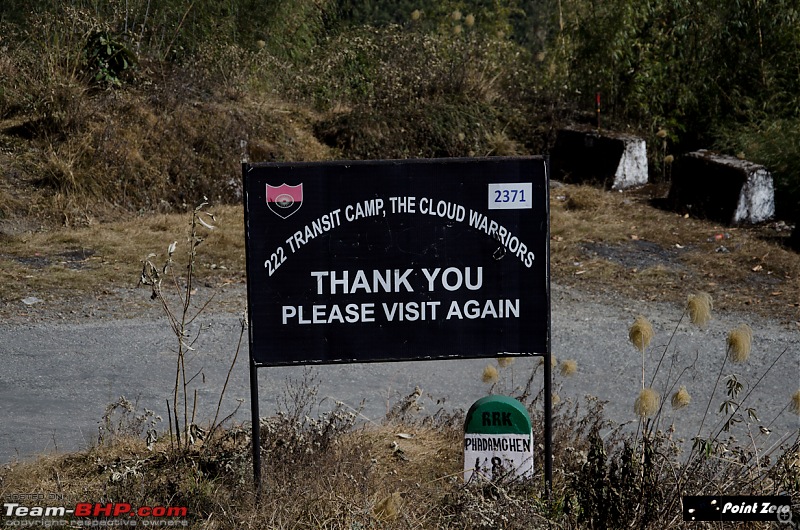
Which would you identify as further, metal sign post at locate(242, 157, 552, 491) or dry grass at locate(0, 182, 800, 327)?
dry grass at locate(0, 182, 800, 327)

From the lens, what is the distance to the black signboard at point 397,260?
4.16 meters

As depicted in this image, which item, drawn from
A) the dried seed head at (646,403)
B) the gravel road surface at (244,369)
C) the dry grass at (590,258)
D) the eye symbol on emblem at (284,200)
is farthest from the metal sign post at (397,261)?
the dry grass at (590,258)

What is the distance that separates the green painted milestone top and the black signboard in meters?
0.22

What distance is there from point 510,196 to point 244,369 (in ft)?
9.53

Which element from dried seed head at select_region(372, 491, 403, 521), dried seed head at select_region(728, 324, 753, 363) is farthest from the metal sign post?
dried seed head at select_region(728, 324, 753, 363)

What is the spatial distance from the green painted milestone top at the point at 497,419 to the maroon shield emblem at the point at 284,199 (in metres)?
1.16

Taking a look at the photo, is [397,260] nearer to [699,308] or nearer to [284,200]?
[284,200]

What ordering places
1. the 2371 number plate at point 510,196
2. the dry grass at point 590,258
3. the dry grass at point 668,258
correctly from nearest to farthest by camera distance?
1. the 2371 number plate at point 510,196
2. the dry grass at point 590,258
3. the dry grass at point 668,258

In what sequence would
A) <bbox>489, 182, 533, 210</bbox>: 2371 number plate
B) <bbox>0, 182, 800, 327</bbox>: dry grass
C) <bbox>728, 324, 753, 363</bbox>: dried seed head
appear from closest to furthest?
<bbox>728, 324, 753, 363</bbox>: dried seed head < <bbox>489, 182, 533, 210</bbox>: 2371 number plate < <bbox>0, 182, 800, 327</bbox>: dry grass

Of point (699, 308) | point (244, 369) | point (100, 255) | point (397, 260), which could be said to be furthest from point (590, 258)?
point (397, 260)

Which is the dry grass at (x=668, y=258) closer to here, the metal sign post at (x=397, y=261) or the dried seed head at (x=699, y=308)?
the dried seed head at (x=699, y=308)

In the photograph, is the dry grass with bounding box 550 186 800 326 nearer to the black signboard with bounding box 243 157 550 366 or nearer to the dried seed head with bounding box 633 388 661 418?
the dried seed head with bounding box 633 388 661 418

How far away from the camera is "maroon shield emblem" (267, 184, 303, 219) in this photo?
4145 mm

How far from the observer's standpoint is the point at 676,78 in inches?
546
